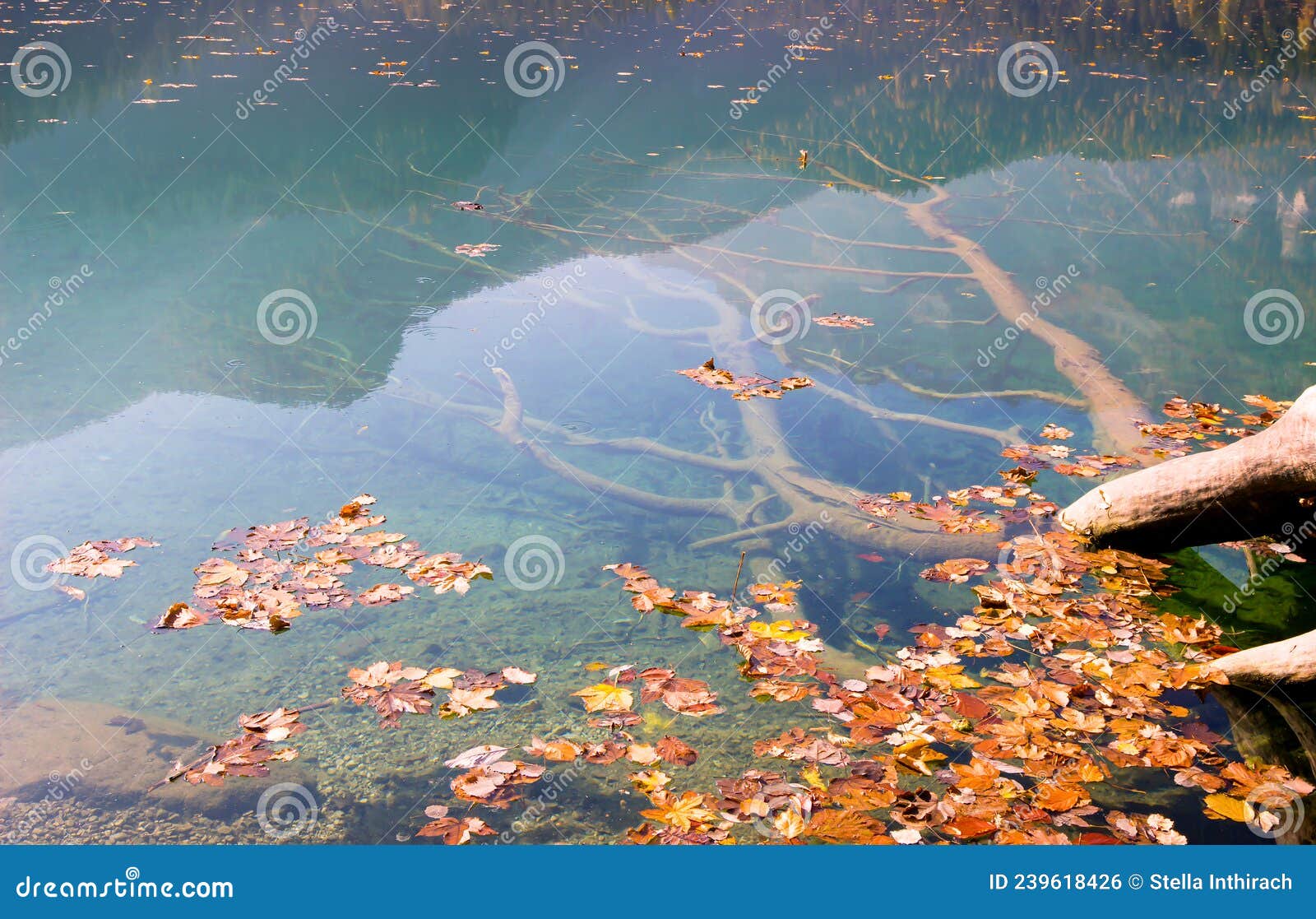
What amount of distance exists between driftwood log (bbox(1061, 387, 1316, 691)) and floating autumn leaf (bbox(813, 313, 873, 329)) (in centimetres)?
345

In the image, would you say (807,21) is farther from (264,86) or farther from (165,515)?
Answer: (165,515)

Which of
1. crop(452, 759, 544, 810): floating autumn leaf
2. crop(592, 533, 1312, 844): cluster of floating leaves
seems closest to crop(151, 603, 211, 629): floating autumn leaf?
crop(452, 759, 544, 810): floating autumn leaf

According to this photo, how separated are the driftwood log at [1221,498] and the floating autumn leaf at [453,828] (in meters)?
3.65

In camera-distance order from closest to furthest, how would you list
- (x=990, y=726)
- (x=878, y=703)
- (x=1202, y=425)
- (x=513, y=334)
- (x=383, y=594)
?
(x=990, y=726), (x=878, y=703), (x=383, y=594), (x=1202, y=425), (x=513, y=334)

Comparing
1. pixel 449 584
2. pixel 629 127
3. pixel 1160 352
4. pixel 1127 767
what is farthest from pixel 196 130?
pixel 1127 767

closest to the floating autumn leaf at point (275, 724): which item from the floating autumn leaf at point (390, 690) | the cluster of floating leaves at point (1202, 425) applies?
the floating autumn leaf at point (390, 690)

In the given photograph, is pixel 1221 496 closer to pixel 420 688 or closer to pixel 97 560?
pixel 420 688

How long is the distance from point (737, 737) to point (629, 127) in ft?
41.2

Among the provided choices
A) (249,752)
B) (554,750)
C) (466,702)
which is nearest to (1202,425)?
(554,750)

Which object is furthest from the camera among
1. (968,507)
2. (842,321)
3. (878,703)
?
(842,321)

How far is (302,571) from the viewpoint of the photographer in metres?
5.09

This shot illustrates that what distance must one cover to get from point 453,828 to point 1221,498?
13.6ft

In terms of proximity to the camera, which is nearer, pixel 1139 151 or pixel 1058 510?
pixel 1058 510

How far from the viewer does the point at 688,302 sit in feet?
30.0
